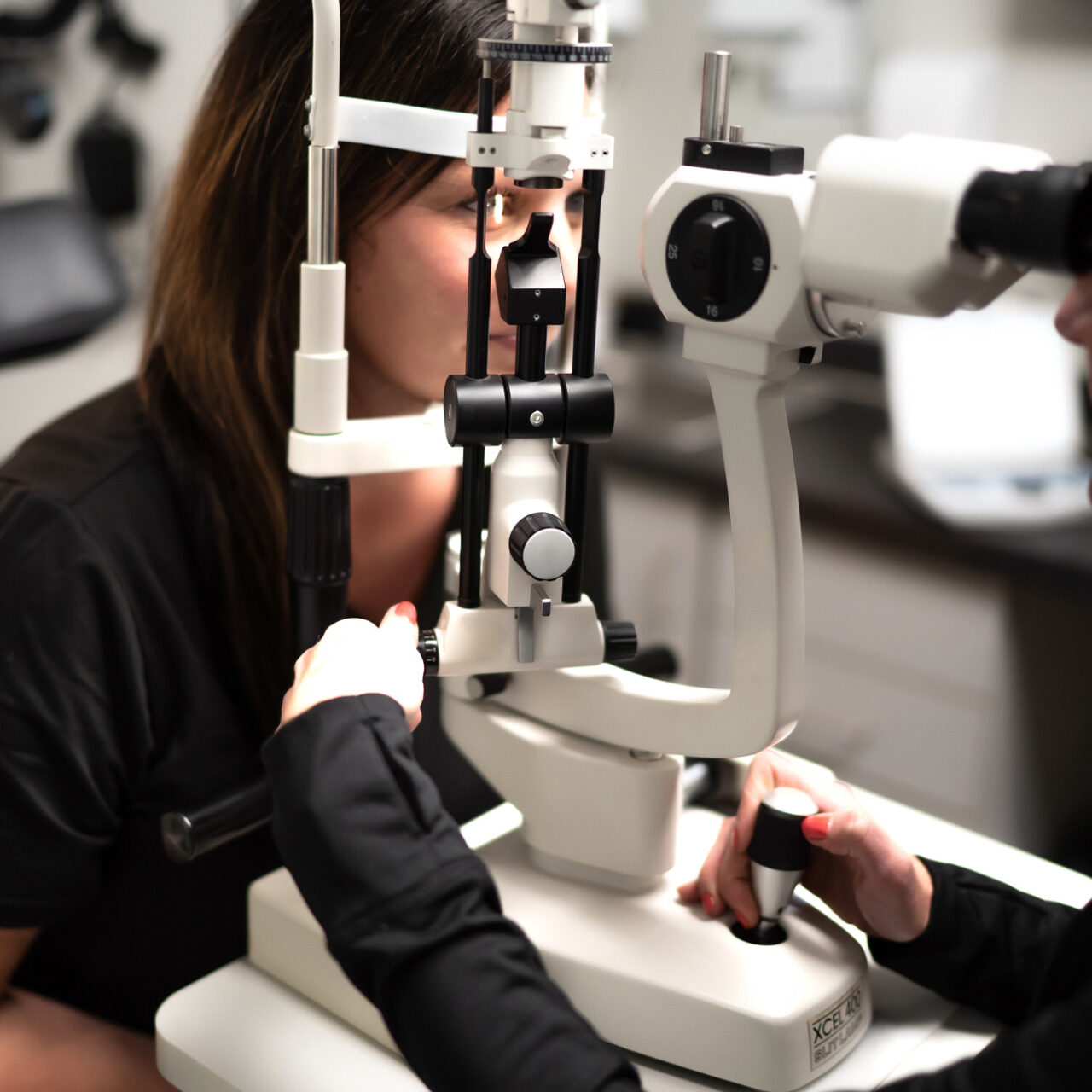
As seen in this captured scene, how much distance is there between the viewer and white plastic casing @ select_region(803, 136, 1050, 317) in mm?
552

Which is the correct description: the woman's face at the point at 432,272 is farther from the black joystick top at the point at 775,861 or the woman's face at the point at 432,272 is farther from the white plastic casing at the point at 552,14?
the black joystick top at the point at 775,861

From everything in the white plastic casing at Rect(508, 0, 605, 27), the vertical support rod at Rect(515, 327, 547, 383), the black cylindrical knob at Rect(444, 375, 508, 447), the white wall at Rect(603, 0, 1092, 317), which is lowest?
the black cylindrical knob at Rect(444, 375, 508, 447)

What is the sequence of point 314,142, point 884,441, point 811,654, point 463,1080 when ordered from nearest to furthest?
1. point 463,1080
2. point 314,142
3. point 811,654
4. point 884,441

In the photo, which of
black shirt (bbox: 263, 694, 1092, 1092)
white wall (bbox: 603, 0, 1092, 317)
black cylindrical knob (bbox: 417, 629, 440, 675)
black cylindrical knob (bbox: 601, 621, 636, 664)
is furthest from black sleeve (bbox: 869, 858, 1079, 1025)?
white wall (bbox: 603, 0, 1092, 317)

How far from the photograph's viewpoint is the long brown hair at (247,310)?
92 cm

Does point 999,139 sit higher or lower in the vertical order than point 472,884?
higher

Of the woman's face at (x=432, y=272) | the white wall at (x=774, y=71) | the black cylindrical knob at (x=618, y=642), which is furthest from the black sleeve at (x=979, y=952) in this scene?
the white wall at (x=774, y=71)

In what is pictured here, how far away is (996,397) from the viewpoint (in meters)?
A: 2.03

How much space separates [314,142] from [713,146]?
0.78ft

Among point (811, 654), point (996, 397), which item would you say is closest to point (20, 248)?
point (811, 654)

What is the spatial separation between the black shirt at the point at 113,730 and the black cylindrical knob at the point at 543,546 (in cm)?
21

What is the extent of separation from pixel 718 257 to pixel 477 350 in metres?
0.14

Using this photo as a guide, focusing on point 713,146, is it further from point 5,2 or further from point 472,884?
point 5,2

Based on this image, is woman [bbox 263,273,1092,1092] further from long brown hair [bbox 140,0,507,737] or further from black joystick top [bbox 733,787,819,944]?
long brown hair [bbox 140,0,507,737]
